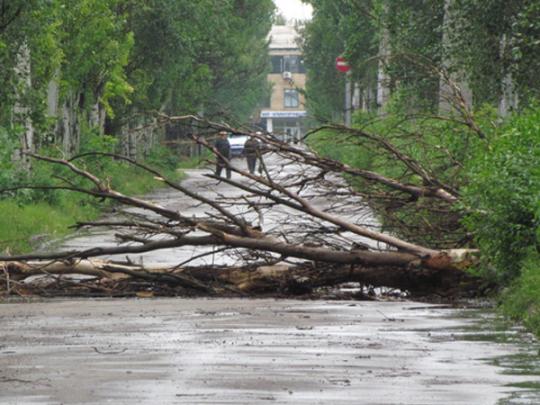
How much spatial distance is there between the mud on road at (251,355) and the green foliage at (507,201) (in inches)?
32.9

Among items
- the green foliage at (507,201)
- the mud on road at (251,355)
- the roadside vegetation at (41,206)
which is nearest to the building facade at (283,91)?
the roadside vegetation at (41,206)

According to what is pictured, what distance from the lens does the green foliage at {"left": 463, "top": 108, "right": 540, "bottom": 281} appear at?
16.2 meters

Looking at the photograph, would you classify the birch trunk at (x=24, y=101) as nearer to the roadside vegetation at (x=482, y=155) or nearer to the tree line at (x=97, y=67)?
the tree line at (x=97, y=67)

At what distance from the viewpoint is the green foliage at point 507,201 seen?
16.2 metres

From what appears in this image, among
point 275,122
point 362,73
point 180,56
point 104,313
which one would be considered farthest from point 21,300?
point 275,122

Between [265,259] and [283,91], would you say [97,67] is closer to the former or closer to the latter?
[265,259]

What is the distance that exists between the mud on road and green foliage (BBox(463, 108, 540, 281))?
84 centimetres

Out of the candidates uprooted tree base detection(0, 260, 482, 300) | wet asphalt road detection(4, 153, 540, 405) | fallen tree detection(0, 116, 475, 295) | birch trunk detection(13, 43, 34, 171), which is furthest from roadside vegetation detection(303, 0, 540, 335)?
birch trunk detection(13, 43, 34, 171)

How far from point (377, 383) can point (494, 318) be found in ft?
16.4

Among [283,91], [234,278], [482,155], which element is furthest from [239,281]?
[283,91]

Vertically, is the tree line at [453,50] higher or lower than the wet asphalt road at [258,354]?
higher

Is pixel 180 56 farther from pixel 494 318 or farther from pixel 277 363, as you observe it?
pixel 277 363

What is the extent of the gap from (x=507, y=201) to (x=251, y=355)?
4954 millimetres

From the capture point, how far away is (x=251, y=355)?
12.2m
